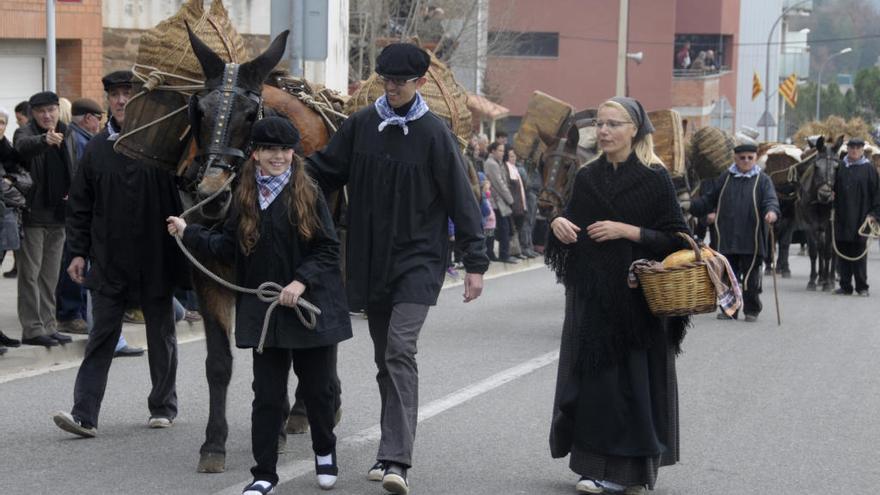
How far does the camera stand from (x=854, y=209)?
19906 mm

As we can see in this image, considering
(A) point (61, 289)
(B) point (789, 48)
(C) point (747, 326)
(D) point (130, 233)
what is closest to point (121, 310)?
(D) point (130, 233)

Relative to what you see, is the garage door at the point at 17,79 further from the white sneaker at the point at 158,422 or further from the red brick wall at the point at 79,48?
the white sneaker at the point at 158,422

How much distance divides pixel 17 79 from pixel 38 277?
923 centimetres

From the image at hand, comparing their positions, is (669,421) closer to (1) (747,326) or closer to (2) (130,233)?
(2) (130,233)

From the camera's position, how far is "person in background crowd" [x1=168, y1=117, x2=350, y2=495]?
7020 millimetres

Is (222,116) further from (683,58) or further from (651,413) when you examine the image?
(683,58)

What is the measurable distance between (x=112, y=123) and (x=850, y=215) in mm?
13293

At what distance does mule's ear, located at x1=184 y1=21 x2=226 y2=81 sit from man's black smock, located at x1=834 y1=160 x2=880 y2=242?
13674mm

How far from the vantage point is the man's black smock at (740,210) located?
52.1 ft

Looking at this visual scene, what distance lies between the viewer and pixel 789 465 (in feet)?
27.2

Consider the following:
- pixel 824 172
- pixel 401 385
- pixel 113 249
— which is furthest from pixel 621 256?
pixel 824 172

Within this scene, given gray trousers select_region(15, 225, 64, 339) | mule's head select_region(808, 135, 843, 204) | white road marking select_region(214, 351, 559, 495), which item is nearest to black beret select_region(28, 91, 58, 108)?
gray trousers select_region(15, 225, 64, 339)

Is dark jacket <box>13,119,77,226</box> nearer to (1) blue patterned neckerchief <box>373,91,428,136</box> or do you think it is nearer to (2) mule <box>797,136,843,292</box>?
(1) blue patterned neckerchief <box>373,91,428,136</box>

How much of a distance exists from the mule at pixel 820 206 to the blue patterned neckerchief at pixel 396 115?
13.6 meters
